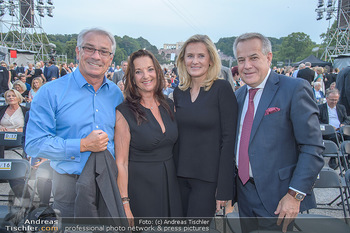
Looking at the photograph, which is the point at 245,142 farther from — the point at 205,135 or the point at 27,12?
the point at 27,12

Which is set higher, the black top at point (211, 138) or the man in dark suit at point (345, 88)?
the man in dark suit at point (345, 88)

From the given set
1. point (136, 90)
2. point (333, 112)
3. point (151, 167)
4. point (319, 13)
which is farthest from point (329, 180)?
point (319, 13)

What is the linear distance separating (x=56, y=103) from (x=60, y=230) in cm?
86

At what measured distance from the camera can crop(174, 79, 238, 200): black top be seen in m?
2.01

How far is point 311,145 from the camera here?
1660mm

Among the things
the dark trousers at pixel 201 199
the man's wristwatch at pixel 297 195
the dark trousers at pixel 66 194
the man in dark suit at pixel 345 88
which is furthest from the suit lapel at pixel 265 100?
the man in dark suit at pixel 345 88

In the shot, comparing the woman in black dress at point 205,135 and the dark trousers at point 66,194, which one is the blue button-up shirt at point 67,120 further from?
the woman in black dress at point 205,135

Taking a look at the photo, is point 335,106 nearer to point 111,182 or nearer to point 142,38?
point 111,182

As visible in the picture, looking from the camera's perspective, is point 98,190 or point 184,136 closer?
point 98,190

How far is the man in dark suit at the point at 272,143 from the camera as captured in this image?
65.5 inches

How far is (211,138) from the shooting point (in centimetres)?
206

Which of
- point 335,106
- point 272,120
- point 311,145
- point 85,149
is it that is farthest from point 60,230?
point 335,106

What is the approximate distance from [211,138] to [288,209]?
74 cm

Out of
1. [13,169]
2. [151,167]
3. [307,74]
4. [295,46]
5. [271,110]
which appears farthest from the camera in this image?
[295,46]
